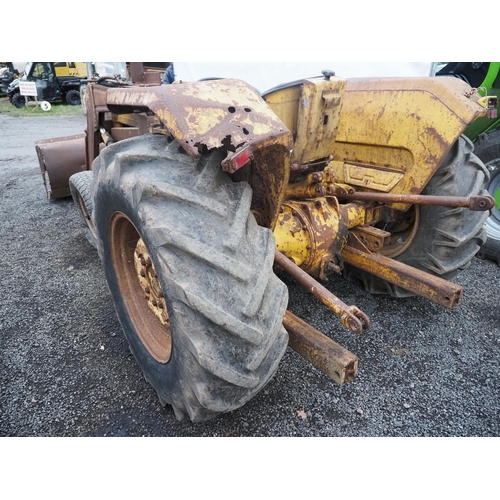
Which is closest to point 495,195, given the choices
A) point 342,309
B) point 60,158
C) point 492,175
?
point 492,175

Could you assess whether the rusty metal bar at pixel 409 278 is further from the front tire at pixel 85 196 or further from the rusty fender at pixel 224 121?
the front tire at pixel 85 196

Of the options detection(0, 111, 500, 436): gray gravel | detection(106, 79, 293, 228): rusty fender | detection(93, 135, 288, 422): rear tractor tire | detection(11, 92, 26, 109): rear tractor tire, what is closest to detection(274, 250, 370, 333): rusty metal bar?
detection(93, 135, 288, 422): rear tractor tire

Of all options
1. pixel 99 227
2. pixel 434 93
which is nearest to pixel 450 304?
pixel 434 93

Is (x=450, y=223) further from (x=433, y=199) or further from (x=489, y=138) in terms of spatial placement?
(x=489, y=138)

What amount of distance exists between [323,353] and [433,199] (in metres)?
0.98

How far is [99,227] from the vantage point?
6.25ft

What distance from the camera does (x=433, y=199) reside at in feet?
6.44

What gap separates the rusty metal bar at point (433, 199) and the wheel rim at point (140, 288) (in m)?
1.12

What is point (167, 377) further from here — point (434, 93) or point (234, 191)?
point (434, 93)

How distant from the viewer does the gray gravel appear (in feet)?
6.06

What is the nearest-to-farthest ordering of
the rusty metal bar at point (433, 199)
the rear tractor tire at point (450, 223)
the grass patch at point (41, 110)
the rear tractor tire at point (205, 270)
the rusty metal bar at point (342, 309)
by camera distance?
the rear tractor tire at point (205, 270), the rusty metal bar at point (342, 309), the rusty metal bar at point (433, 199), the rear tractor tire at point (450, 223), the grass patch at point (41, 110)

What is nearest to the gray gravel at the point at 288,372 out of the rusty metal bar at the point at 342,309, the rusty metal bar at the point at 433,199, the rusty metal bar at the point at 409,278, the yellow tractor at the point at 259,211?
the yellow tractor at the point at 259,211

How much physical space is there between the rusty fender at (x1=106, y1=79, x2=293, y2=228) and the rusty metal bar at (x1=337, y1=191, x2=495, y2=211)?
2.37 feet

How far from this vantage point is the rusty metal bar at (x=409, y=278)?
1.97m
